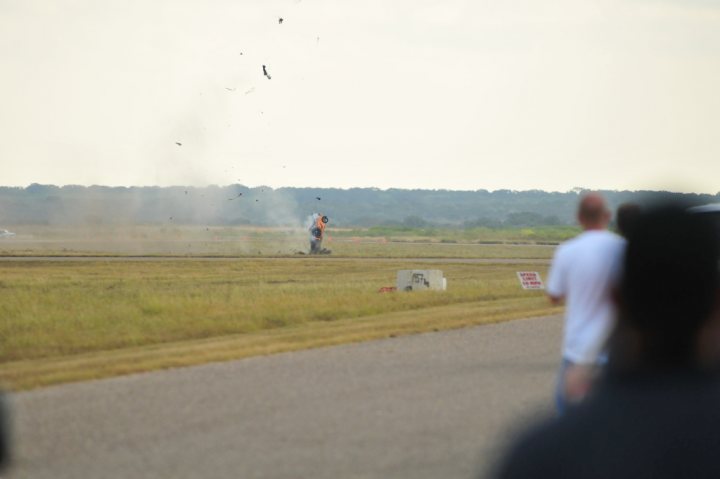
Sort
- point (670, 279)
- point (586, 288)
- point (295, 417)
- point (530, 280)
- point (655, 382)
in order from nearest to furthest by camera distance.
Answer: point (655, 382) → point (670, 279) → point (586, 288) → point (295, 417) → point (530, 280)

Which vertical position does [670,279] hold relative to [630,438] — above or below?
above

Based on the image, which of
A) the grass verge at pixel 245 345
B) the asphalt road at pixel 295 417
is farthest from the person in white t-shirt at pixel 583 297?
the grass verge at pixel 245 345

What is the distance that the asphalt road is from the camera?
941cm

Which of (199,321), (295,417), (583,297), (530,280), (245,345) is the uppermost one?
(583,297)

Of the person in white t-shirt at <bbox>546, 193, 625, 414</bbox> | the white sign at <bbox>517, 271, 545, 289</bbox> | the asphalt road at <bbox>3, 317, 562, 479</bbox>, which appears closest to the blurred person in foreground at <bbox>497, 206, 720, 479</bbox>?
the person in white t-shirt at <bbox>546, 193, 625, 414</bbox>

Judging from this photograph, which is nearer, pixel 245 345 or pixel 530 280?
pixel 245 345

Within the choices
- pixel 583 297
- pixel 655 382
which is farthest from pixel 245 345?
Answer: pixel 655 382

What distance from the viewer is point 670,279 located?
3.45m

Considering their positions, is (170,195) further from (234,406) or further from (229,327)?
(234,406)

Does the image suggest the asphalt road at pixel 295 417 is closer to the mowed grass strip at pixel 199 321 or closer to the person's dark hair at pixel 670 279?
the mowed grass strip at pixel 199 321

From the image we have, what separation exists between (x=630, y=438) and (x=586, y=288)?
488cm

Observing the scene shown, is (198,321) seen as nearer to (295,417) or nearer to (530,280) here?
(530,280)

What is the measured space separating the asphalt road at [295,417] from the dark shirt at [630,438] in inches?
180

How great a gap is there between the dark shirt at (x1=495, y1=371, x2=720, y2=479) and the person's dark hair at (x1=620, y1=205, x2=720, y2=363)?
0.46 feet
